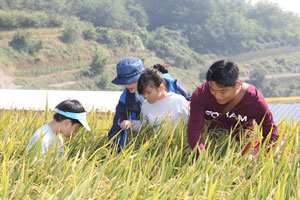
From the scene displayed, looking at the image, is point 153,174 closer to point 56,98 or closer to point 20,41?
point 56,98

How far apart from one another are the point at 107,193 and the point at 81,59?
188 ft

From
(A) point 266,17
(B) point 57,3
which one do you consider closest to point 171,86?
(B) point 57,3

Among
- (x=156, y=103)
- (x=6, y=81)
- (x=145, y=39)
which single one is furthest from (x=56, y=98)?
(x=145, y=39)

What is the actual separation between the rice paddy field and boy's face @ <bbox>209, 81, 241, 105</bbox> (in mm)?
273

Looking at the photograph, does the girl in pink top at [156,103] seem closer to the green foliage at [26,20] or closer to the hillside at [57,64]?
Result: the hillside at [57,64]

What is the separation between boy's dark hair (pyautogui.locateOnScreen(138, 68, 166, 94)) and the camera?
3162mm

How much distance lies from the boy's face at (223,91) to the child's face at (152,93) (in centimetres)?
51

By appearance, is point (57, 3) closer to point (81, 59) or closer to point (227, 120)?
point (81, 59)

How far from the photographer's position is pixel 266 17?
10112 centimetres

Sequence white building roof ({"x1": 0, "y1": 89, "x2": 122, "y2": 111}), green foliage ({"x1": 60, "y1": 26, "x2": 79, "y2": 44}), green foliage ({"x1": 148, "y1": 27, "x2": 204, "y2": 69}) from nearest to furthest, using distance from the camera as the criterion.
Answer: white building roof ({"x1": 0, "y1": 89, "x2": 122, "y2": 111}) < green foliage ({"x1": 60, "y1": 26, "x2": 79, "y2": 44}) < green foliage ({"x1": 148, "y1": 27, "x2": 204, "y2": 69})

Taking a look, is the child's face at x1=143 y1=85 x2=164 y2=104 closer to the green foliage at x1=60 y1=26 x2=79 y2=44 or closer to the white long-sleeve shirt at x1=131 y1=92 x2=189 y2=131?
the white long-sleeve shirt at x1=131 y1=92 x2=189 y2=131

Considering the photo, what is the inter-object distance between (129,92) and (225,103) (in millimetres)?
877

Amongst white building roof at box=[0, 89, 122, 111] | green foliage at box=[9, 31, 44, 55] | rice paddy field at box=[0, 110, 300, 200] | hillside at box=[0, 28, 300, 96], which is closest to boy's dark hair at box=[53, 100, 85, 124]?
rice paddy field at box=[0, 110, 300, 200]

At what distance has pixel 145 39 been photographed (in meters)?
→ 76.6
